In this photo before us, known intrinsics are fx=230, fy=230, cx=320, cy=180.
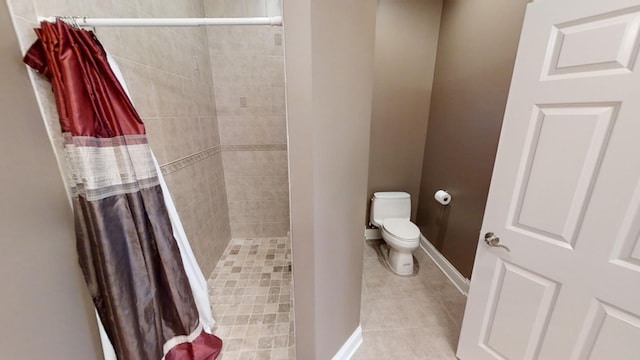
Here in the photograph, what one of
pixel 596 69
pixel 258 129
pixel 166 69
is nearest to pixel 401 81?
pixel 258 129

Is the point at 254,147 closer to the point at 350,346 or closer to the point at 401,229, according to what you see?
the point at 401,229

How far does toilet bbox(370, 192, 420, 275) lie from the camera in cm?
215

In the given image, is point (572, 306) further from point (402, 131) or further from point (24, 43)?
point (24, 43)

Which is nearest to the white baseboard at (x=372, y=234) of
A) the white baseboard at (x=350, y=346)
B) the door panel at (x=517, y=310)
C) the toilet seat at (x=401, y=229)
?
the toilet seat at (x=401, y=229)

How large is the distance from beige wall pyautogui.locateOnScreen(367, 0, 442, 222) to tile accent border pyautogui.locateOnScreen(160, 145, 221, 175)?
1.74m

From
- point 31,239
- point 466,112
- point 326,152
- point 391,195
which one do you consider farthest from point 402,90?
point 31,239

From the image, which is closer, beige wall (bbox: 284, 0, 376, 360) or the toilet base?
beige wall (bbox: 284, 0, 376, 360)

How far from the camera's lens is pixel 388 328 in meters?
1.70

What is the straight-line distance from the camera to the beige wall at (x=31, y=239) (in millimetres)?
741

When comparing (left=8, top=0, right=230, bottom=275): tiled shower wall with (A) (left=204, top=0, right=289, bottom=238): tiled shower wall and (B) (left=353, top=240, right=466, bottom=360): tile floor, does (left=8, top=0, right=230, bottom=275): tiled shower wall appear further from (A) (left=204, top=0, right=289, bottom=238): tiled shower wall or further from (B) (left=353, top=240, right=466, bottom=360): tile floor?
(B) (left=353, top=240, right=466, bottom=360): tile floor

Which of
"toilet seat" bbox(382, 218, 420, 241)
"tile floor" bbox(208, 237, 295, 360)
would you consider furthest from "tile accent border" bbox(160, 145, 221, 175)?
"toilet seat" bbox(382, 218, 420, 241)

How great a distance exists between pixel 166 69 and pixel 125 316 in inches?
61.0

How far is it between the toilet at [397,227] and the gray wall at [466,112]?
329 mm

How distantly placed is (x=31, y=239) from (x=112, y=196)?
257mm
